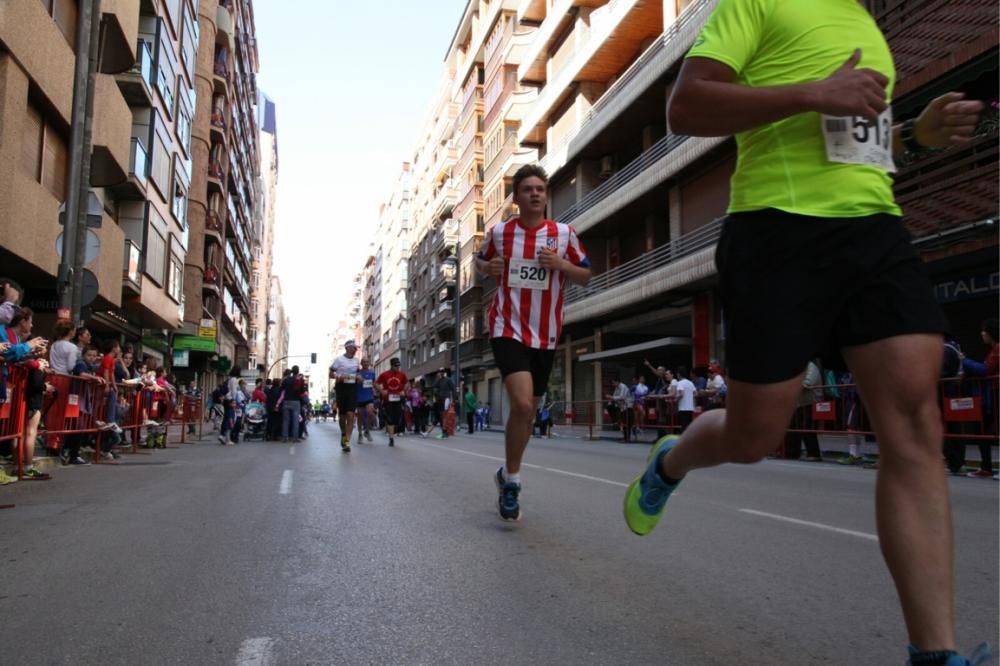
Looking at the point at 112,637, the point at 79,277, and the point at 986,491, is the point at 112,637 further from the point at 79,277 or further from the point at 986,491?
the point at 79,277

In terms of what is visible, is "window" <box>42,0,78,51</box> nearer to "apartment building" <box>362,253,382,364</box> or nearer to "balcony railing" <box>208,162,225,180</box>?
"balcony railing" <box>208,162,225,180</box>

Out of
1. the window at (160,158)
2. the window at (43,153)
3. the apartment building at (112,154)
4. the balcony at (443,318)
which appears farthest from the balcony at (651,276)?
the balcony at (443,318)

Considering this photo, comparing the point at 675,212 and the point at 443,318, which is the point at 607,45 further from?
the point at 443,318

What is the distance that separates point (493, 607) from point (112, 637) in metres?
1.35

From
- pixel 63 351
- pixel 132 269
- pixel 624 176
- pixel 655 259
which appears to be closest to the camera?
pixel 63 351

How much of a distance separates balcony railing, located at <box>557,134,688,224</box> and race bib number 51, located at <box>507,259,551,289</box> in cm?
1835

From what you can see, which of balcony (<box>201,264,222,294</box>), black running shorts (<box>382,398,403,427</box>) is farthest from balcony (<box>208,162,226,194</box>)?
black running shorts (<box>382,398,403,427</box>)

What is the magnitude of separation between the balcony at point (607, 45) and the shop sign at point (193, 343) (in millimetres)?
18955

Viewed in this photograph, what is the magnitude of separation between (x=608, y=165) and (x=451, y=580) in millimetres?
30251

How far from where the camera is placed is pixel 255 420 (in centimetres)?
2102

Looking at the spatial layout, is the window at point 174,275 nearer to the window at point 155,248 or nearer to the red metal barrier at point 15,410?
the window at point 155,248

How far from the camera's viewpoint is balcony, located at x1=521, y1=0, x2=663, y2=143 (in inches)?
1096

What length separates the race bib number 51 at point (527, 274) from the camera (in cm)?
500

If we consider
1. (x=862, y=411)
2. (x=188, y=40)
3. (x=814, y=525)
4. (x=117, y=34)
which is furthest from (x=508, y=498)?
(x=188, y=40)
